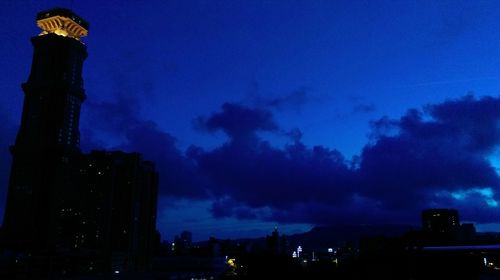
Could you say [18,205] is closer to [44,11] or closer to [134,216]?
[134,216]

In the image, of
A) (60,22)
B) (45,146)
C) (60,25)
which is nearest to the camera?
(45,146)

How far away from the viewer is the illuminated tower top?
193875 mm

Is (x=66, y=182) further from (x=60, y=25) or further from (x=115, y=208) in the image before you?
(x=60, y=25)

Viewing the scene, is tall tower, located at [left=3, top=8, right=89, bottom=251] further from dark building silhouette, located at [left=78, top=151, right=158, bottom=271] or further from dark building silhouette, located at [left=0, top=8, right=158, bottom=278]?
dark building silhouette, located at [left=78, top=151, right=158, bottom=271]

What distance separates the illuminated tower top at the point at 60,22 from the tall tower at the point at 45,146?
6327 mm

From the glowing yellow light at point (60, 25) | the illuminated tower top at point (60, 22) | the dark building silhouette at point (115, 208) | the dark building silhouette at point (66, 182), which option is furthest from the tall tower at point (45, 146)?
the dark building silhouette at point (115, 208)

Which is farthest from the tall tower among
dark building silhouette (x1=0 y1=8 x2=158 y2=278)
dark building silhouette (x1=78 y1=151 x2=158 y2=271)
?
dark building silhouette (x1=78 y1=151 x2=158 y2=271)

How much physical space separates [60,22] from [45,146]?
61.6m

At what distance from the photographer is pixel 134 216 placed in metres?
188

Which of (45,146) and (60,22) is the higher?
(60,22)

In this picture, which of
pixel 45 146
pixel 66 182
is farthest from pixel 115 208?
pixel 45 146

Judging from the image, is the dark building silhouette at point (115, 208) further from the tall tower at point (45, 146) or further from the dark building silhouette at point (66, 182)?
the tall tower at point (45, 146)

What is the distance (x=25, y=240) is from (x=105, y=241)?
30.0 meters

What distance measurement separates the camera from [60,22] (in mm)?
194500
